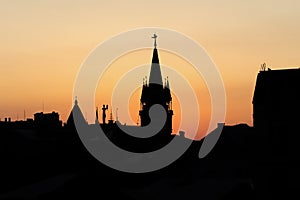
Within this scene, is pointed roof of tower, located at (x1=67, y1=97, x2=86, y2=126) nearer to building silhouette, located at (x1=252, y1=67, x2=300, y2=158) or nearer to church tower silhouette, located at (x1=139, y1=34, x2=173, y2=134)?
church tower silhouette, located at (x1=139, y1=34, x2=173, y2=134)

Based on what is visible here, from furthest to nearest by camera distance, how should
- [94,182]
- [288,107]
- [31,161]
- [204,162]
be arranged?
1. [31,161]
2. [204,162]
3. [288,107]
4. [94,182]

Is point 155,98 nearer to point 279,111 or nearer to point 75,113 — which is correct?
point 75,113

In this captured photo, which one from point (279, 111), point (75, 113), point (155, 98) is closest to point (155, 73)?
point (155, 98)

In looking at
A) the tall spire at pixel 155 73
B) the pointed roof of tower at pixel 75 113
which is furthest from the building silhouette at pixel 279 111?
the tall spire at pixel 155 73

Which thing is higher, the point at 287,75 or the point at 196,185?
the point at 287,75

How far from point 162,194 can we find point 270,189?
318 inches

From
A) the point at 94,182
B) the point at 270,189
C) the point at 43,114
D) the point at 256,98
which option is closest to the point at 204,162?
the point at 256,98

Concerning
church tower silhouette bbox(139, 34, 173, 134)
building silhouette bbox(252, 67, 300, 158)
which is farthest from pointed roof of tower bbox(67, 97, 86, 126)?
building silhouette bbox(252, 67, 300, 158)

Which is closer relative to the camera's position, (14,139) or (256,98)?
(256,98)

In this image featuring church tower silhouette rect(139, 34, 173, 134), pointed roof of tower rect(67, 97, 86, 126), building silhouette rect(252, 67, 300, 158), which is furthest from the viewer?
church tower silhouette rect(139, 34, 173, 134)

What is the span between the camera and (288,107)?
5303 cm

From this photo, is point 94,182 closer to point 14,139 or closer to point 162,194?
point 162,194

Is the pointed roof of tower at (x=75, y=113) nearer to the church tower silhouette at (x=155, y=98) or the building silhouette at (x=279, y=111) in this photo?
the church tower silhouette at (x=155, y=98)

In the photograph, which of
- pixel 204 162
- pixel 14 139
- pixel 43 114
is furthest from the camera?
pixel 43 114
